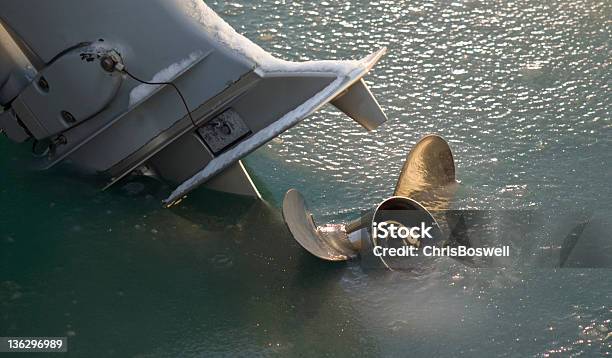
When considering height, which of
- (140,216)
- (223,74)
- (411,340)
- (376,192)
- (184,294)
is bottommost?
(411,340)

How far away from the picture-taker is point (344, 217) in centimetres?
462

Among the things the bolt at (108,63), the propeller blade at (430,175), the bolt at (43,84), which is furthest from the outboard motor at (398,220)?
the bolt at (43,84)

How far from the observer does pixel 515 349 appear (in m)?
3.92

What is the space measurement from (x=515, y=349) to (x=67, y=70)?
100 inches

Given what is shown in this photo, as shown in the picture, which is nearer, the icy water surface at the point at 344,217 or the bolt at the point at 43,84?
the icy water surface at the point at 344,217

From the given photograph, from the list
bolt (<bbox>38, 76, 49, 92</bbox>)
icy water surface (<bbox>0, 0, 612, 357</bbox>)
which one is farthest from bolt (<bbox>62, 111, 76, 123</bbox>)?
icy water surface (<bbox>0, 0, 612, 357</bbox>)

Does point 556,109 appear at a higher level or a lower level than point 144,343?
lower

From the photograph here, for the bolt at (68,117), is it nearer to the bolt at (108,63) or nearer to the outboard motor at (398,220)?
the bolt at (108,63)

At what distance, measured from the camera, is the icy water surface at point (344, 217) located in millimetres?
3949

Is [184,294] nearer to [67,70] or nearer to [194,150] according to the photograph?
[194,150]

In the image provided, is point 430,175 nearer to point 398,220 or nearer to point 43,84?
point 398,220

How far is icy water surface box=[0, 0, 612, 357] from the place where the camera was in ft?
13.0

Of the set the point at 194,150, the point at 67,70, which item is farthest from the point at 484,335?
the point at 67,70

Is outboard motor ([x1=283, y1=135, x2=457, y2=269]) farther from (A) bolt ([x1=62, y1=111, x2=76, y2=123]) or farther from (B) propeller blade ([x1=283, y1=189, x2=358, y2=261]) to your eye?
(A) bolt ([x1=62, y1=111, x2=76, y2=123])
